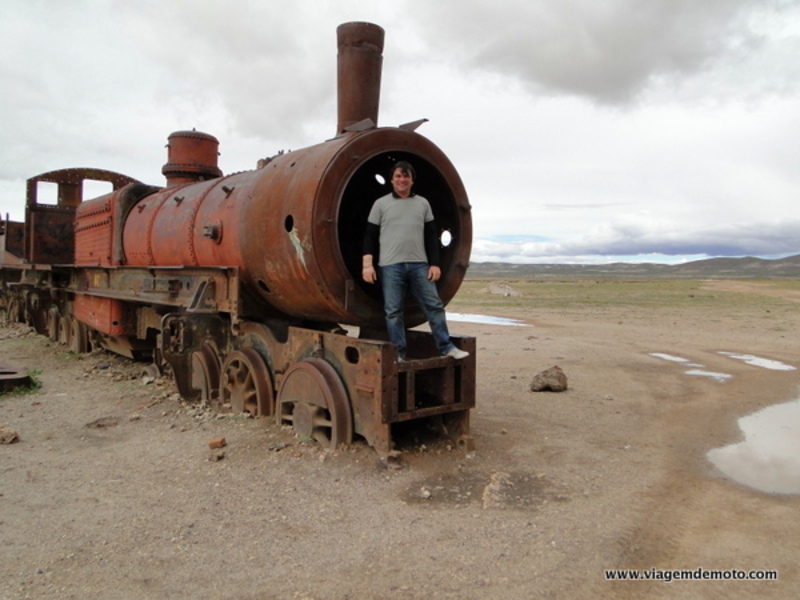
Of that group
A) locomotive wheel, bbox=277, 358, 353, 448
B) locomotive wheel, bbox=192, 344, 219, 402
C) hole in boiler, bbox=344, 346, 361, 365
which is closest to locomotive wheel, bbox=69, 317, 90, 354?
locomotive wheel, bbox=192, 344, 219, 402

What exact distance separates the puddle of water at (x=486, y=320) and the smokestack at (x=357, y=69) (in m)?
12.3

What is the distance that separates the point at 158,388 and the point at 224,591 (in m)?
5.26

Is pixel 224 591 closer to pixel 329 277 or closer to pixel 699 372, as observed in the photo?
pixel 329 277

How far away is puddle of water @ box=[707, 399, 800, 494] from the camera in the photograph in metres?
4.59

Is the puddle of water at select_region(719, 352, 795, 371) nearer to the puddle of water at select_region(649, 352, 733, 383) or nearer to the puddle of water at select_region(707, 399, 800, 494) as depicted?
the puddle of water at select_region(649, 352, 733, 383)

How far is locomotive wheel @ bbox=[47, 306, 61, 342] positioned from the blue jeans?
Answer: 920cm

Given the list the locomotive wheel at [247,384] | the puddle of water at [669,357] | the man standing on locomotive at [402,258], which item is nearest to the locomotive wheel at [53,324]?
the locomotive wheel at [247,384]

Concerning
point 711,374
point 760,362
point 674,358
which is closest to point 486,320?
point 674,358

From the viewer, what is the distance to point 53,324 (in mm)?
A: 11891

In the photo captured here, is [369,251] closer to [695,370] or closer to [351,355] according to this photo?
[351,355]

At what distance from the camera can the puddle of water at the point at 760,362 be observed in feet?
32.2

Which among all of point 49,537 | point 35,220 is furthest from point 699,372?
point 35,220

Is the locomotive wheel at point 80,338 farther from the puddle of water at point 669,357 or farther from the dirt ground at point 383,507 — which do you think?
the puddle of water at point 669,357

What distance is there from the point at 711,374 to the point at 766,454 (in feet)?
13.8
